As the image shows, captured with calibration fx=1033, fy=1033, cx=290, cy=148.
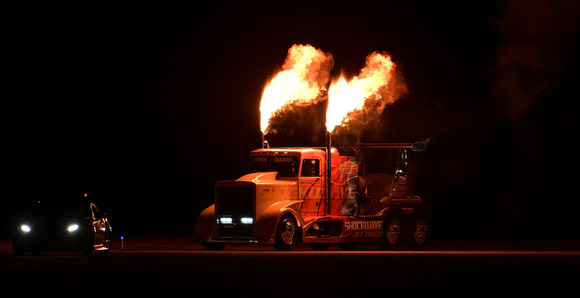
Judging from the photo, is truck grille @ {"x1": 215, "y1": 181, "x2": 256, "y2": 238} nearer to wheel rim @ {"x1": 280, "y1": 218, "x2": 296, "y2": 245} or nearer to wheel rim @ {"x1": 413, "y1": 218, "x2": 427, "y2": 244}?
wheel rim @ {"x1": 280, "y1": 218, "x2": 296, "y2": 245}

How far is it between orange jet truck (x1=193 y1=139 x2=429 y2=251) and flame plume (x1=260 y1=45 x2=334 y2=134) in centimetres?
243

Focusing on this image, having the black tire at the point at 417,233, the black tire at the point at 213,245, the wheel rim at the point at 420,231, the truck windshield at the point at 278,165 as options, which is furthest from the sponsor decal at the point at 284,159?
the wheel rim at the point at 420,231

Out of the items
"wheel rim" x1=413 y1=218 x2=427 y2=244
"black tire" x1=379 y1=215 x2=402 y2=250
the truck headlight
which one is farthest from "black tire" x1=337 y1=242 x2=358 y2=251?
the truck headlight

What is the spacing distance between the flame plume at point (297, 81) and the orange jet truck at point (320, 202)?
2.43 m

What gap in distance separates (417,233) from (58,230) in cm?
1404

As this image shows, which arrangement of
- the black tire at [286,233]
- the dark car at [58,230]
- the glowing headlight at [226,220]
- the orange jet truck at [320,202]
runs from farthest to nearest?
the glowing headlight at [226,220], the orange jet truck at [320,202], the black tire at [286,233], the dark car at [58,230]

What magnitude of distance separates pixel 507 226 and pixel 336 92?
2263 cm

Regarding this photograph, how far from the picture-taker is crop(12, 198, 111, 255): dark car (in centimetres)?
2933

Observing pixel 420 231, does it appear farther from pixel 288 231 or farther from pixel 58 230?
pixel 58 230

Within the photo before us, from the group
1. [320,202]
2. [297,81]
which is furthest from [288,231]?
[297,81]

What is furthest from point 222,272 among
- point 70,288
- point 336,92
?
point 336,92

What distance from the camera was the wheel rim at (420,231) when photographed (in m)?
37.8

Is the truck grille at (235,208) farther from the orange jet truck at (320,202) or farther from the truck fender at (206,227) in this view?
the truck fender at (206,227)

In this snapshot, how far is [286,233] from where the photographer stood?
33.7 meters
